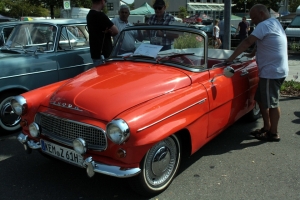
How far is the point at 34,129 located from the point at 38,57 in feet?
7.57

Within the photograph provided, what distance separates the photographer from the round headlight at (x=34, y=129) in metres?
3.25

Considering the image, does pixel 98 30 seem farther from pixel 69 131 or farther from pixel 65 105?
pixel 69 131

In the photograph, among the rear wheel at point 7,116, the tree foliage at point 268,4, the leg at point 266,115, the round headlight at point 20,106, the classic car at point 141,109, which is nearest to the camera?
the classic car at point 141,109

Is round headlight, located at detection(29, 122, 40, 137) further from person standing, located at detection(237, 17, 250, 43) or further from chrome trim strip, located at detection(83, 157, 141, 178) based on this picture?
person standing, located at detection(237, 17, 250, 43)

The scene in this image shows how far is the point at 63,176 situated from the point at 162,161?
121 cm

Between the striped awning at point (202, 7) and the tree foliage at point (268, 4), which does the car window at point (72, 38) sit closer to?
the striped awning at point (202, 7)

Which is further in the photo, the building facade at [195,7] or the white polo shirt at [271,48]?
the building facade at [195,7]

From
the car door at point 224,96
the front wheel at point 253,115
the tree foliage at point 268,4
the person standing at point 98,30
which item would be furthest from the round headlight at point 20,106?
the tree foliage at point 268,4

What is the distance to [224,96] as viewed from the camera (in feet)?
12.7

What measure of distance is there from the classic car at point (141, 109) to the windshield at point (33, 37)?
171cm

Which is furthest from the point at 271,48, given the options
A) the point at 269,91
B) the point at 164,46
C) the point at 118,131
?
the point at 118,131

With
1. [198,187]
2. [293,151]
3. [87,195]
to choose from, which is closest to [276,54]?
[293,151]

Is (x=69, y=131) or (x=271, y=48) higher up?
(x=271, y=48)

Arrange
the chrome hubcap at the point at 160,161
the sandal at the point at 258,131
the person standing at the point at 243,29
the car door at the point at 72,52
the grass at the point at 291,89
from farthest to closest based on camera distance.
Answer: the person standing at the point at 243,29, the grass at the point at 291,89, the car door at the point at 72,52, the sandal at the point at 258,131, the chrome hubcap at the point at 160,161
